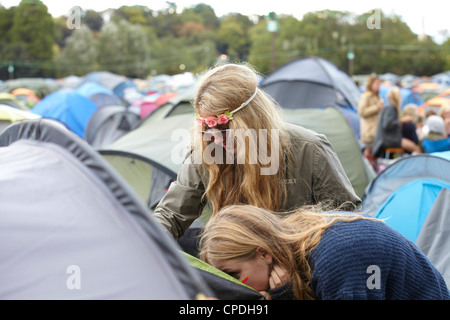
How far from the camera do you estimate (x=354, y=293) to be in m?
1.48

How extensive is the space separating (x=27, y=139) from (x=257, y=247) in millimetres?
836

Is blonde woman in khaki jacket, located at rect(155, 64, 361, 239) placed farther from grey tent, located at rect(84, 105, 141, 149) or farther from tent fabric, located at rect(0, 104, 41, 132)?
grey tent, located at rect(84, 105, 141, 149)

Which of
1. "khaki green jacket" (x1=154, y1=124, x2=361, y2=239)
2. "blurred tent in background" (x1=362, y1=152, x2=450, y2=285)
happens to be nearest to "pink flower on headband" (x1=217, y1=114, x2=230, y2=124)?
"khaki green jacket" (x1=154, y1=124, x2=361, y2=239)

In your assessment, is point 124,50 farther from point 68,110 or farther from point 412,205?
point 412,205

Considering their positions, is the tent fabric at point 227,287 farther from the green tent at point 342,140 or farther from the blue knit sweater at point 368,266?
the green tent at point 342,140

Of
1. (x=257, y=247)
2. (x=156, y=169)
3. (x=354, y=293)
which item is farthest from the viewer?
(x=156, y=169)

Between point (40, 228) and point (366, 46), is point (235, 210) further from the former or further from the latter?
point (366, 46)

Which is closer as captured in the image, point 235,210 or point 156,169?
point 235,210

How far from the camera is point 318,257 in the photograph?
62.2 inches

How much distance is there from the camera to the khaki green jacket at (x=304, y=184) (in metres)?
2.07

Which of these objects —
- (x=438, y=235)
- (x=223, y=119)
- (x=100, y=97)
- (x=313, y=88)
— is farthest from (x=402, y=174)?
(x=100, y=97)

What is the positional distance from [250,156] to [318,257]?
1.96ft

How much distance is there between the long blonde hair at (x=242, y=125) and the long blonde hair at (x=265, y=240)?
36cm
